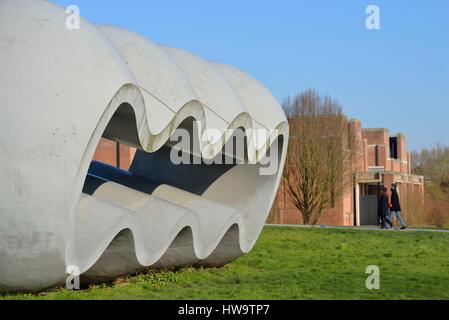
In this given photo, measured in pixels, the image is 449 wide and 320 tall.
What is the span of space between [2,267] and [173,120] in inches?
142

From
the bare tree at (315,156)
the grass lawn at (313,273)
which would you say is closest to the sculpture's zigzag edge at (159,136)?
the grass lawn at (313,273)

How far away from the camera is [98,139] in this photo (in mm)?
9523

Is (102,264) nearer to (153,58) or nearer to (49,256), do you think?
(49,256)

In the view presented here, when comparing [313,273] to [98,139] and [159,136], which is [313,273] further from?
[98,139]

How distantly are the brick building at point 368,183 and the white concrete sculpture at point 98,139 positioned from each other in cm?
2336

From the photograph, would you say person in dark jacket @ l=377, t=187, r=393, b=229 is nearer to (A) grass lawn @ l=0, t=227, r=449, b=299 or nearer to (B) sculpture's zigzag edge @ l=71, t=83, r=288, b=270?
(A) grass lawn @ l=0, t=227, r=449, b=299

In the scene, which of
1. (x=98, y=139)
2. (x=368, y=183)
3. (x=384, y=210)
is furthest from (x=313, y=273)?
(x=368, y=183)

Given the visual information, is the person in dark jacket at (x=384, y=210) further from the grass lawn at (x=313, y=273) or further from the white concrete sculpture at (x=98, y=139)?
the white concrete sculpture at (x=98, y=139)

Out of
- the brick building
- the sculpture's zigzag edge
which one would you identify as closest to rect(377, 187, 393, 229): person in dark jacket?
the sculpture's zigzag edge

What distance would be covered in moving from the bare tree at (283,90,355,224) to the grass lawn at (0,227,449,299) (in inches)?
559

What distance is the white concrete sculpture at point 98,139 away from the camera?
8.78 m

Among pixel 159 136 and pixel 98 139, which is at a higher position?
pixel 159 136

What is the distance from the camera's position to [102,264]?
1122 cm

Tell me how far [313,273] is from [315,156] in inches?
893
